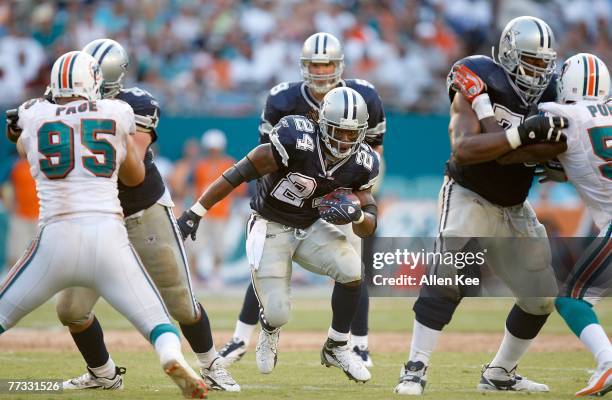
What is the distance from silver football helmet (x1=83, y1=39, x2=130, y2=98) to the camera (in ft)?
19.7

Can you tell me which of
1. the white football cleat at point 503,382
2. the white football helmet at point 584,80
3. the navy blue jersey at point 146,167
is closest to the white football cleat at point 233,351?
the navy blue jersey at point 146,167

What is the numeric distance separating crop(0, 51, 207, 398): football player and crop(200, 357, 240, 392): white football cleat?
3.35ft

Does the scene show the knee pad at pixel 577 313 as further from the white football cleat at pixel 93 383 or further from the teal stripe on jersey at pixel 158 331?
the white football cleat at pixel 93 383

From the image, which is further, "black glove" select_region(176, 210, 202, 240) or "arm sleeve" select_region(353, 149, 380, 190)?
"arm sleeve" select_region(353, 149, 380, 190)

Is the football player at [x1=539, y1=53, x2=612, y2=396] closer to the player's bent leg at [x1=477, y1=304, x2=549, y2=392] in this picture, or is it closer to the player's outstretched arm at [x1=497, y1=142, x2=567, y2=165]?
the player's outstretched arm at [x1=497, y1=142, x2=567, y2=165]

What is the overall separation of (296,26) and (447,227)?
10519 mm

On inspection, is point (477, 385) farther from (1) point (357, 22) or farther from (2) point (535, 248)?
(1) point (357, 22)

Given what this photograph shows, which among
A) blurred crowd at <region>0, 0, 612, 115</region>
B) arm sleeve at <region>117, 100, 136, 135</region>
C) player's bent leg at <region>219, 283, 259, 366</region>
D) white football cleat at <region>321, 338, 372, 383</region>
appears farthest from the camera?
blurred crowd at <region>0, 0, 612, 115</region>

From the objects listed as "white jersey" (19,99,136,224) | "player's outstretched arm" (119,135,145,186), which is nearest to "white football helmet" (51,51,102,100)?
"white jersey" (19,99,136,224)

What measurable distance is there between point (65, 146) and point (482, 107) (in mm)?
2377

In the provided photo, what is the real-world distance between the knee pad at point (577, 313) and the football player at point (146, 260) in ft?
6.52

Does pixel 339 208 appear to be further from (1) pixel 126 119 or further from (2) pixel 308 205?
(1) pixel 126 119

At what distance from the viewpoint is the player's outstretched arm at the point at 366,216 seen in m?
6.16

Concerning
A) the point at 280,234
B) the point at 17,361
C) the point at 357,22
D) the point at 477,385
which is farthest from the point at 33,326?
the point at 357,22
